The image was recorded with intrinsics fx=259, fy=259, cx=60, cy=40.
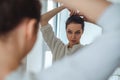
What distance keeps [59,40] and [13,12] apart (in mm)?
1295

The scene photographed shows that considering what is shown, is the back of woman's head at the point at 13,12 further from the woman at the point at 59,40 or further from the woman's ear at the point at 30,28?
the woman at the point at 59,40

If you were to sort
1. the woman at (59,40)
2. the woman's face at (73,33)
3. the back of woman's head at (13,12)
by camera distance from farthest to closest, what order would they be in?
the woman's face at (73,33)
the woman at (59,40)
the back of woman's head at (13,12)

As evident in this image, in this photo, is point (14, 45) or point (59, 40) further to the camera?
point (59, 40)

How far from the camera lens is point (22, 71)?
39 cm

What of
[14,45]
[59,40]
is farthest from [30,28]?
[59,40]

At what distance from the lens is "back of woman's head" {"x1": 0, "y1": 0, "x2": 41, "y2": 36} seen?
1.13 feet

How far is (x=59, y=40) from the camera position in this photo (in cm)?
164

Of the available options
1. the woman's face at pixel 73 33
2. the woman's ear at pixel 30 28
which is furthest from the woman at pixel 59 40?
the woman's ear at pixel 30 28

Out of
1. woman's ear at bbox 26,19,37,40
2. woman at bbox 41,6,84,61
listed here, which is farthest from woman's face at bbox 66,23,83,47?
woman's ear at bbox 26,19,37,40

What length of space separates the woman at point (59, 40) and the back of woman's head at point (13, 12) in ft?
3.73

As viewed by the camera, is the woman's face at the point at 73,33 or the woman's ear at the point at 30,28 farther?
the woman's face at the point at 73,33

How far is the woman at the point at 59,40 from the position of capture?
1.56 m

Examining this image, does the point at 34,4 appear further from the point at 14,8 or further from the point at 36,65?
the point at 36,65

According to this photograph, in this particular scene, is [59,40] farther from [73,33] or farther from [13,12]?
[13,12]
